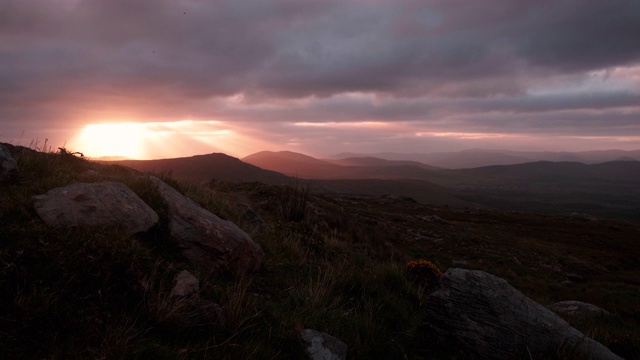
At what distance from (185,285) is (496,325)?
407 cm

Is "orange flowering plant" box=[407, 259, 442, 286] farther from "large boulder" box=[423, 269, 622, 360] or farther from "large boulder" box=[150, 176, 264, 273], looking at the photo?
"large boulder" box=[150, 176, 264, 273]

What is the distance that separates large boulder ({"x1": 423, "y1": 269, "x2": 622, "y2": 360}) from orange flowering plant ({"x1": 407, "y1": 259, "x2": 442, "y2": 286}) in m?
2.25

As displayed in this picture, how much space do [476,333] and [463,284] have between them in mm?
737

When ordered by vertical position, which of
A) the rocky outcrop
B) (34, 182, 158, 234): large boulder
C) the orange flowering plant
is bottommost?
the orange flowering plant

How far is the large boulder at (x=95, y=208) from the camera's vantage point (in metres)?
4.52

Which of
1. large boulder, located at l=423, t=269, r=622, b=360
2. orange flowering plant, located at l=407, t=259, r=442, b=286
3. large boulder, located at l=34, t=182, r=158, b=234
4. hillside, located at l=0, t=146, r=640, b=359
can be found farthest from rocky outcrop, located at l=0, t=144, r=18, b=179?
orange flowering plant, located at l=407, t=259, r=442, b=286

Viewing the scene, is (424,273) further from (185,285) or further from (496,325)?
(185,285)

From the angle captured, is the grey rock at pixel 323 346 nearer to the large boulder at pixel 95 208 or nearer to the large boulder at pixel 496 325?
the large boulder at pixel 496 325

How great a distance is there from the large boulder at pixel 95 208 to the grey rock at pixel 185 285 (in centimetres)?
108

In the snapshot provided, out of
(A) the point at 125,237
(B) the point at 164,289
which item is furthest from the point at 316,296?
(A) the point at 125,237

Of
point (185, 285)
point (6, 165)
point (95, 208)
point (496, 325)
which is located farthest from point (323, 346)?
point (6, 165)

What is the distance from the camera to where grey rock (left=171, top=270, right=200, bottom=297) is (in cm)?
408

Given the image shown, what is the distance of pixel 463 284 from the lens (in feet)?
17.7

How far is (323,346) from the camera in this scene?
13.3 feet
